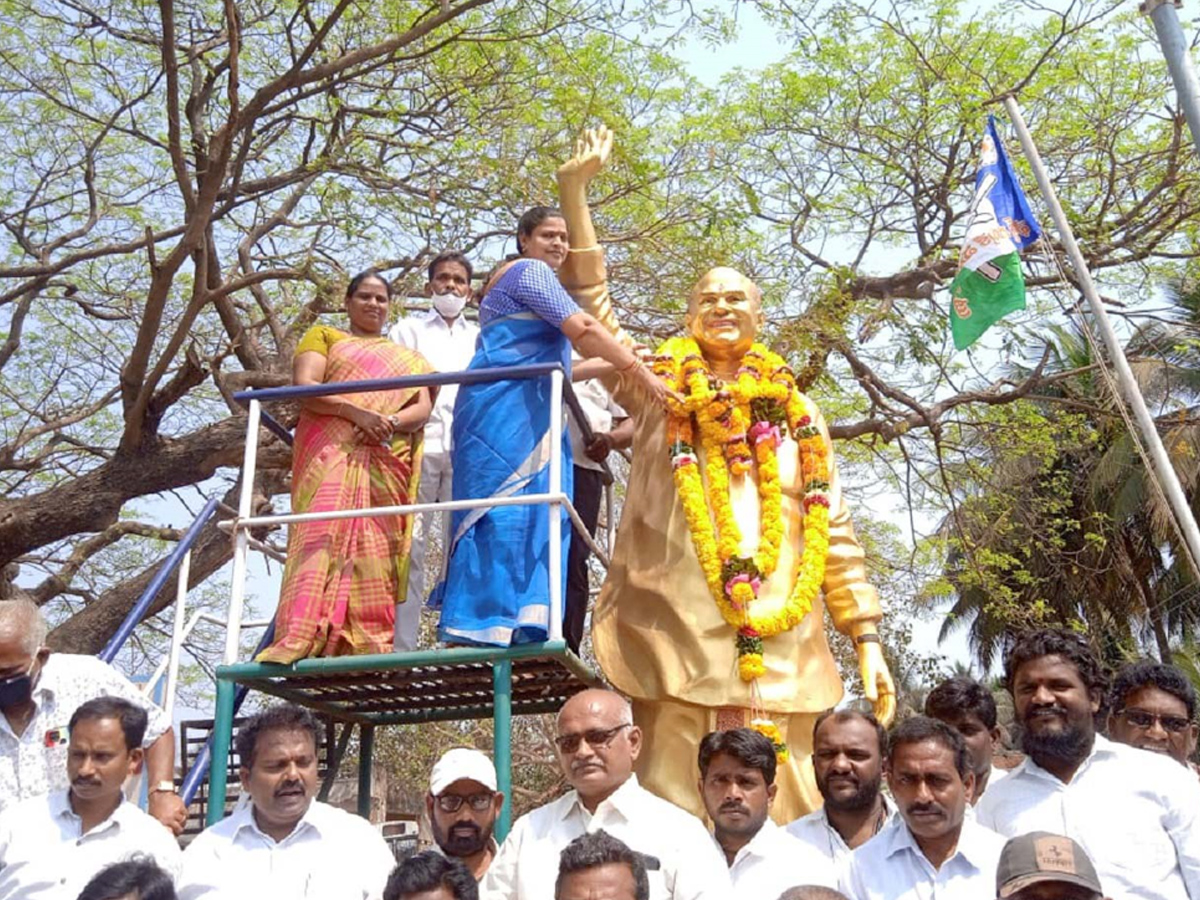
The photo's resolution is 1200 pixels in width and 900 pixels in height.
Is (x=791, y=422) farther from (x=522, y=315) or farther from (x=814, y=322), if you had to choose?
(x=814, y=322)

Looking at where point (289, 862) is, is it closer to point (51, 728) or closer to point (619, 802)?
point (619, 802)

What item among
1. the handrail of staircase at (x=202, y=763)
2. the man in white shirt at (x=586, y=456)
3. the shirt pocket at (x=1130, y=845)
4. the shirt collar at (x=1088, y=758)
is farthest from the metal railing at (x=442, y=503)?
the shirt pocket at (x=1130, y=845)

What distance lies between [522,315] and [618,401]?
746 millimetres

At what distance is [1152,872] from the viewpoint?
363 cm

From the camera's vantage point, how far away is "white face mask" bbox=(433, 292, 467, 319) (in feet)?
20.3

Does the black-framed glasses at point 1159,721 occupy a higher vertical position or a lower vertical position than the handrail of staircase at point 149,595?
lower

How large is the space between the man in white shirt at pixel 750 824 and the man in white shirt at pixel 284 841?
3.21ft

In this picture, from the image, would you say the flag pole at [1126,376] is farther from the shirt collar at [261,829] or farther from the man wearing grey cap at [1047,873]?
the shirt collar at [261,829]

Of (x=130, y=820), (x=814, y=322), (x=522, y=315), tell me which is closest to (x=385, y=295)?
(x=522, y=315)

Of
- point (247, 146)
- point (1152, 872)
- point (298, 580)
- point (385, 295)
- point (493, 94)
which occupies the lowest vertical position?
point (1152, 872)

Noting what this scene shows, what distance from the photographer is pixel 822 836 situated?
3.98 meters

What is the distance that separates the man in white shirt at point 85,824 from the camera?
3.54 meters

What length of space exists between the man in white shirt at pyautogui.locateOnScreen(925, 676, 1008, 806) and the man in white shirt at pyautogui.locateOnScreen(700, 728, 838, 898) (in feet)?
2.57

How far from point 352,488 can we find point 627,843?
7.16 feet
